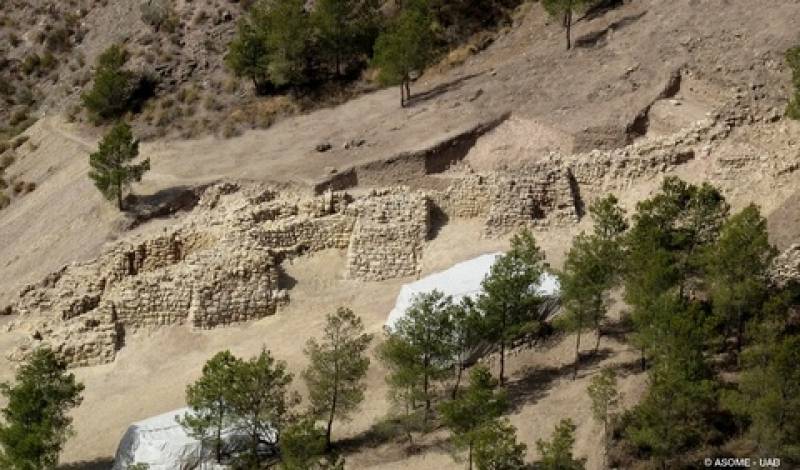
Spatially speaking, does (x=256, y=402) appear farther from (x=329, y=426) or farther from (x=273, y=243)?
(x=273, y=243)

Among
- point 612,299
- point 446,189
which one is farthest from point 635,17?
point 612,299

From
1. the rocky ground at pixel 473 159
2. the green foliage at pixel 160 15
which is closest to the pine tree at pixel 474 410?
the rocky ground at pixel 473 159

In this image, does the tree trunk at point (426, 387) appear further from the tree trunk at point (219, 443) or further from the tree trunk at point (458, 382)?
the tree trunk at point (219, 443)

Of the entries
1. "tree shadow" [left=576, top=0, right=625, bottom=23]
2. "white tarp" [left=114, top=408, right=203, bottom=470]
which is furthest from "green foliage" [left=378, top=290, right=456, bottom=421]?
"tree shadow" [left=576, top=0, right=625, bottom=23]

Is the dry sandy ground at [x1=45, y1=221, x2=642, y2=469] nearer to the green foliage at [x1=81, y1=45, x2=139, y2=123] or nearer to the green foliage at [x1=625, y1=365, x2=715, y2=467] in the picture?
the green foliage at [x1=625, y1=365, x2=715, y2=467]

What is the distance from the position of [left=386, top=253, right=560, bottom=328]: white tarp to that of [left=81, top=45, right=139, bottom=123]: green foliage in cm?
2238

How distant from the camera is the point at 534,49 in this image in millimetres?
49938

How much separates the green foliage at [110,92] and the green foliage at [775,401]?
35.0m

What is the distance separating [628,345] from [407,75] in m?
19.9

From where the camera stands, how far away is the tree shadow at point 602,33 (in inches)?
1877

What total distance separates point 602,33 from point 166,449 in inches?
1072

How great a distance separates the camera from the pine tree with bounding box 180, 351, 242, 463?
29.7 meters

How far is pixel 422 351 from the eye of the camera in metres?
31.1

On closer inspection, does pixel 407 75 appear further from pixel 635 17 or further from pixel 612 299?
pixel 612 299
